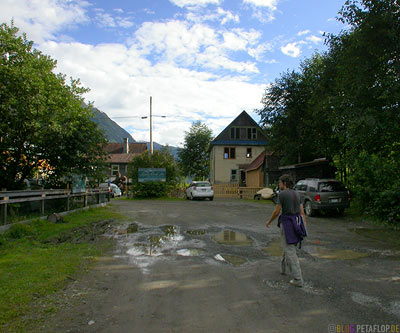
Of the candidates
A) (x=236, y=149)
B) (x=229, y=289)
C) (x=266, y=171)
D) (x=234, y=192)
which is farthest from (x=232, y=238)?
(x=236, y=149)

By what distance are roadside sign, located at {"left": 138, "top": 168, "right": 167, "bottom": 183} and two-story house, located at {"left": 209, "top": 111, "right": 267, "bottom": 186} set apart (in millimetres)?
17012

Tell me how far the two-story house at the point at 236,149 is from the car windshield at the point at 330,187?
30.4m

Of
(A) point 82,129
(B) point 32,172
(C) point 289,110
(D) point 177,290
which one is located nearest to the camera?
(D) point 177,290

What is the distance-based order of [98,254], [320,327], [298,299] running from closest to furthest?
[320,327], [298,299], [98,254]

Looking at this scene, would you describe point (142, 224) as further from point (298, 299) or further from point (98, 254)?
point (298, 299)

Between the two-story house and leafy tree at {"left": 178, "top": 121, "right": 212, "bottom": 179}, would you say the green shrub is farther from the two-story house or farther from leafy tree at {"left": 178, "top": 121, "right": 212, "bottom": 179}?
leafy tree at {"left": 178, "top": 121, "right": 212, "bottom": 179}

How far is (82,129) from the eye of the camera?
48.9 ft

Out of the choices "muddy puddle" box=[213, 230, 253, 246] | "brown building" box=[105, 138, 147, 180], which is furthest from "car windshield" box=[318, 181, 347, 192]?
"brown building" box=[105, 138, 147, 180]

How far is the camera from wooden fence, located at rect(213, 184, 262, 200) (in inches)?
1278

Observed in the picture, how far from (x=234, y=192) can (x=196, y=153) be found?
33239 mm

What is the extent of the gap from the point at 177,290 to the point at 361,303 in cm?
260

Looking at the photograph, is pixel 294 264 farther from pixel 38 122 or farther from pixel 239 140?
pixel 239 140

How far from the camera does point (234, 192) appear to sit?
33.4 meters

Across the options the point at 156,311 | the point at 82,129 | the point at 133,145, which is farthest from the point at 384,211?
A: the point at 133,145
